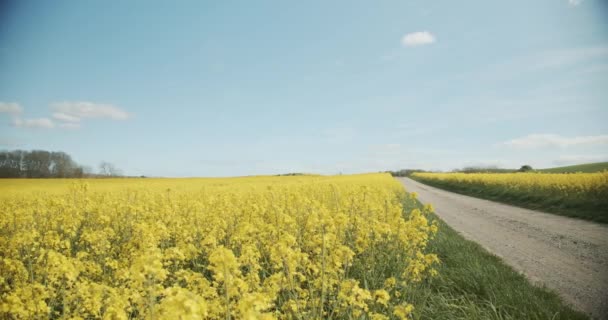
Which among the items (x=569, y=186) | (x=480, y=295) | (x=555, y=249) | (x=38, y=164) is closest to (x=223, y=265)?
(x=480, y=295)

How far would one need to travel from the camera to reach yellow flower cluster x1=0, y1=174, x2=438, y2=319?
3129 millimetres

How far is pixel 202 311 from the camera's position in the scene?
6.51 feet

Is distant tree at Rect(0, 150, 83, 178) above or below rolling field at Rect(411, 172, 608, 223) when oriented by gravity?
above

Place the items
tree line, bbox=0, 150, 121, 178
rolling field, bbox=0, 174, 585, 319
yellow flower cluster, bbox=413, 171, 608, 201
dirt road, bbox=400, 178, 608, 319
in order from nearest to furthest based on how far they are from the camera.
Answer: rolling field, bbox=0, 174, 585, 319 < dirt road, bbox=400, 178, 608, 319 < yellow flower cluster, bbox=413, 171, 608, 201 < tree line, bbox=0, 150, 121, 178

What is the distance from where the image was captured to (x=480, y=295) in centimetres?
548

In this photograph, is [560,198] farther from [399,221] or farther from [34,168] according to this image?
[34,168]

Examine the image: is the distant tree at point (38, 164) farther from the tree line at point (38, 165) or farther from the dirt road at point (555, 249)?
the dirt road at point (555, 249)

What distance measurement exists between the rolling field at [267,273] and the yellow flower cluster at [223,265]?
0.03m

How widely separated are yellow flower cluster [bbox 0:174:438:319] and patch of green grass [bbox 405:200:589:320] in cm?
37

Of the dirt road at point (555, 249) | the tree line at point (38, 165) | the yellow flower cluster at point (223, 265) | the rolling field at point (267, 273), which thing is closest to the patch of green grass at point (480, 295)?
the rolling field at point (267, 273)

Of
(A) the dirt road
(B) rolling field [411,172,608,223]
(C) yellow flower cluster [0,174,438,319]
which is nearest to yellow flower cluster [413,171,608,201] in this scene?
(B) rolling field [411,172,608,223]

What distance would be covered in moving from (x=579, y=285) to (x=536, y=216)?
10056mm

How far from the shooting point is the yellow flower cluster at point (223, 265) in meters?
3.13

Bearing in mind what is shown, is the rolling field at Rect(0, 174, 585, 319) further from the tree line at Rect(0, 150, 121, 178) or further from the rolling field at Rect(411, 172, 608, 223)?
the tree line at Rect(0, 150, 121, 178)
